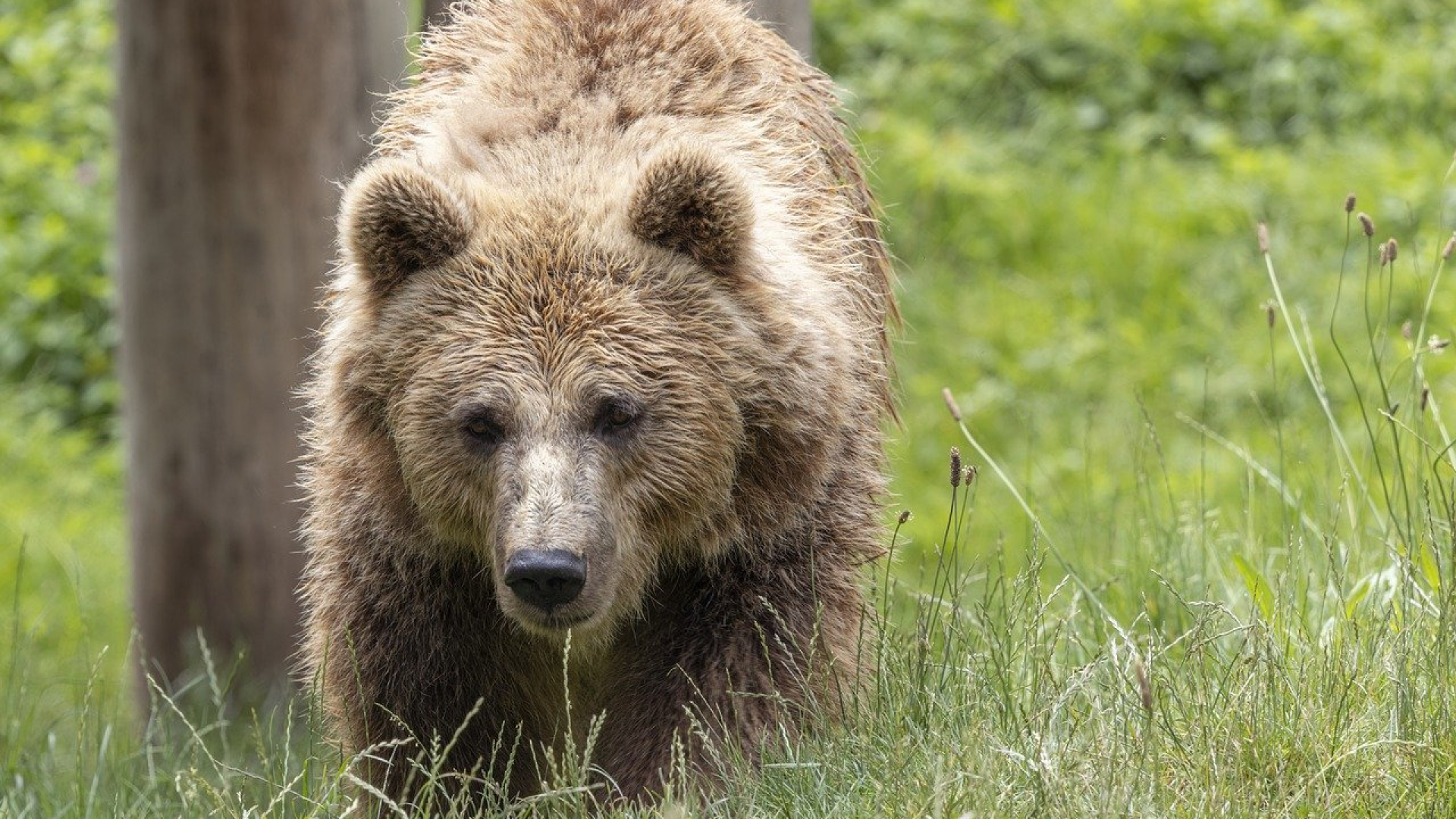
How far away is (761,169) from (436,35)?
104cm

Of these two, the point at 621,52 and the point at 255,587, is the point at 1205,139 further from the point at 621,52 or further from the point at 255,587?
the point at 621,52

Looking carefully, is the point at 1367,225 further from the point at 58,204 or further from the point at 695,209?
the point at 58,204

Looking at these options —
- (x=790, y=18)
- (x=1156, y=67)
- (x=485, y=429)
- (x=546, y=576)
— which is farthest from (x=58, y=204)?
(x=546, y=576)

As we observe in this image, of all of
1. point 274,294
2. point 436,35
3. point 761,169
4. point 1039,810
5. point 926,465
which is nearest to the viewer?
point 1039,810

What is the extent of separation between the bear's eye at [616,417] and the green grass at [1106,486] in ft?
2.10

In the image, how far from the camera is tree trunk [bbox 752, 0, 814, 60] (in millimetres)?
5160

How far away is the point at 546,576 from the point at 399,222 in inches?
35.0

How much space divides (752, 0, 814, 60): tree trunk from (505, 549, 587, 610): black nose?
212 centimetres

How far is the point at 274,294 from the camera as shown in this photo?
23.2 feet

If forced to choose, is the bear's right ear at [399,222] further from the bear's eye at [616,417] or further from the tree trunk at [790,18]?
Result: the tree trunk at [790,18]

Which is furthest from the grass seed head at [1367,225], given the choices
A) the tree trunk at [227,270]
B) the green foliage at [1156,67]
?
the green foliage at [1156,67]

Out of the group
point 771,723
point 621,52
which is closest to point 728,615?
point 771,723

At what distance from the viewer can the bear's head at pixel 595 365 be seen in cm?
376

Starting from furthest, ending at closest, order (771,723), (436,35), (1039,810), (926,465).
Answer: (926,465), (436,35), (771,723), (1039,810)
